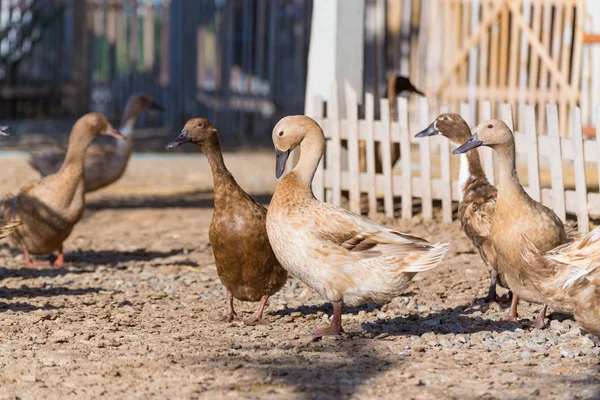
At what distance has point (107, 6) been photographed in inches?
942

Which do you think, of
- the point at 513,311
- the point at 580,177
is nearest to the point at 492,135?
the point at 513,311

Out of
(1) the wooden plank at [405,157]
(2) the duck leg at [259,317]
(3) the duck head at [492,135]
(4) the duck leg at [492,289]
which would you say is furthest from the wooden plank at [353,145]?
(2) the duck leg at [259,317]

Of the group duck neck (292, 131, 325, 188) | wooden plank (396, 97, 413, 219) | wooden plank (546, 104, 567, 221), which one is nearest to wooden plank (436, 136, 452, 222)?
wooden plank (396, 97, 413, 219)

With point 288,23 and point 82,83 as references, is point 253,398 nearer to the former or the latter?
point 288,23

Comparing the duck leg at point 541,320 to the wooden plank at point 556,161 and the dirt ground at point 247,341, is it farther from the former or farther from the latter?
the wooden plank at point 556,161

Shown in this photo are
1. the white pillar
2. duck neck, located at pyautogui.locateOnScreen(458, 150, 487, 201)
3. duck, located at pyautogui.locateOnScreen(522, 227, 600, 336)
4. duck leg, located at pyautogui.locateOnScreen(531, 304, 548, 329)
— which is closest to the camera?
duck, located at pyautogui.locateOnScreen(522, 227, 600, 336)

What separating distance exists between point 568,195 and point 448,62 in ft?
24.5

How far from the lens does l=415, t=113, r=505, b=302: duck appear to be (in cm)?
679

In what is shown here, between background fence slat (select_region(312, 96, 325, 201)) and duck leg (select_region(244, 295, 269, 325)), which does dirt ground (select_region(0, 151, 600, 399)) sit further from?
background fence slat (select_region(312, 96, 325, 201))

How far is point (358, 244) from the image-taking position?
18.7 feet

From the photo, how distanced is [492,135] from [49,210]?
389cm

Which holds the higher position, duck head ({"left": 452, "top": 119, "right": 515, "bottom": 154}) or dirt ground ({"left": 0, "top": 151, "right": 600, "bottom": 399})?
duck head ({"left": 452, "top": 119, "right": 515, "bottom": 154})

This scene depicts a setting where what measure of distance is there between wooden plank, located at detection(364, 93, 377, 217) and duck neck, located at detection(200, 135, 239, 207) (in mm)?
3961

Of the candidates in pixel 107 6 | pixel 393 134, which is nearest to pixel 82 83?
pixel 107 6
